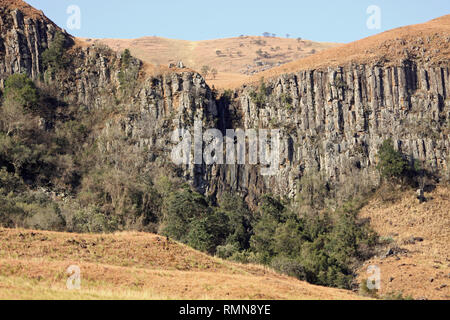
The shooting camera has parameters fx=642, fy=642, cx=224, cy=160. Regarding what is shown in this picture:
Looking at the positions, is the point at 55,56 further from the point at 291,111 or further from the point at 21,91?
the point at 291,111

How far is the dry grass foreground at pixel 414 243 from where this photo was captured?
136 feet

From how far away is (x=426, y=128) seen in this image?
203ft

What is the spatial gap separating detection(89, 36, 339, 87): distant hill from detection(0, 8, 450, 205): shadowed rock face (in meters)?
64.8

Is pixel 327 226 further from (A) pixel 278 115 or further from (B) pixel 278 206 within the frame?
(A) pixel 278 115

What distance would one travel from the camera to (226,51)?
15650 centimetres

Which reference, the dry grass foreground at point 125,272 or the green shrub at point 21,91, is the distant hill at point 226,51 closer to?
the green shrub at point 21,91

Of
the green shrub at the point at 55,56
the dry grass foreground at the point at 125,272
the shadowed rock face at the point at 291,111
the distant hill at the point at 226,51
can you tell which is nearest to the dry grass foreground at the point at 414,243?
the shadowed rock face at the point at 291,111

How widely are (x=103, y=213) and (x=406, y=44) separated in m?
36.9

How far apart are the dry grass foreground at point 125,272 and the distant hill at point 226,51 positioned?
10068cm

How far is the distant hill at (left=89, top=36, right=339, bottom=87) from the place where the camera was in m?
141

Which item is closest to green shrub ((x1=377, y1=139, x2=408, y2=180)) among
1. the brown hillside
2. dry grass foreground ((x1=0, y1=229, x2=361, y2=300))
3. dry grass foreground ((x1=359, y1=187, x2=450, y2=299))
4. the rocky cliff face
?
the rocky cliff face
